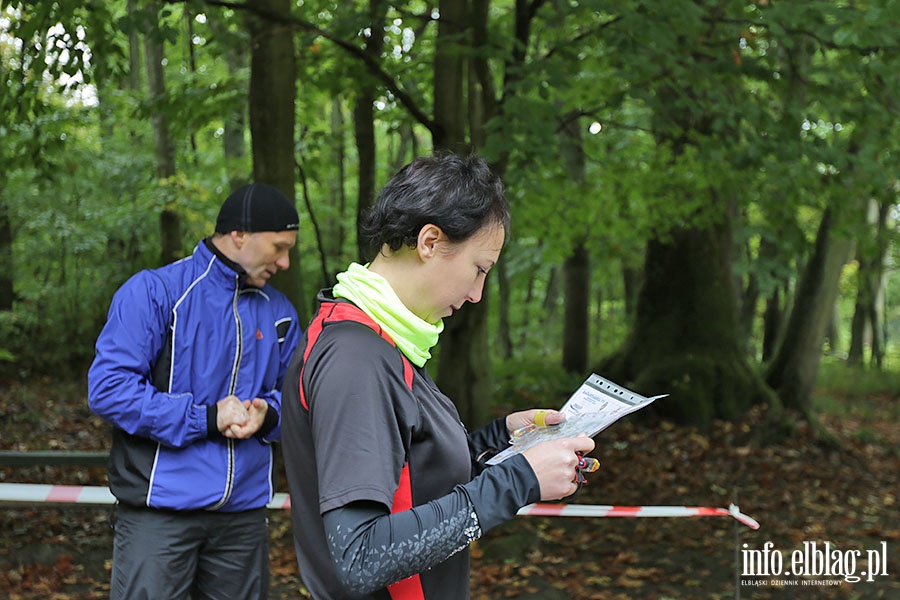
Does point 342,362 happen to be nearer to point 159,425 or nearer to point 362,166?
point 159,425

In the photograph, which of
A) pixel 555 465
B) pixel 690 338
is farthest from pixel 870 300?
pixel 555 465

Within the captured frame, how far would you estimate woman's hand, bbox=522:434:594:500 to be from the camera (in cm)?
171

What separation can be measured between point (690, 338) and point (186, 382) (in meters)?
8.73

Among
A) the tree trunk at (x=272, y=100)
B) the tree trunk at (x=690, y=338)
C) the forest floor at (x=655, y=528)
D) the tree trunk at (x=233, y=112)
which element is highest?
the tree trunk at (x=233, y=112)

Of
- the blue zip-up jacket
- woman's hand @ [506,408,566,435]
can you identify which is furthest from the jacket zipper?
woman's hand @ [506,408,566,435]

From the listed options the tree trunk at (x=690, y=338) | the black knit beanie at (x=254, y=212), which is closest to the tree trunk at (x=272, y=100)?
the black knit beanie at (x=254, y=212)

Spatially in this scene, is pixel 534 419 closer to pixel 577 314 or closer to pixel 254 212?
pixel 254 212

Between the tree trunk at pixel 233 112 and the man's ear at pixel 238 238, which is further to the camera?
the tree trunk at pixel 233 112

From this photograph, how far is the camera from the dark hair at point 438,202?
1805 millimetres

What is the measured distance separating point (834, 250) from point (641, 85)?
5219mm

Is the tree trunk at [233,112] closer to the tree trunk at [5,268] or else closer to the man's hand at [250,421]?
the tree trunk at [5,268]

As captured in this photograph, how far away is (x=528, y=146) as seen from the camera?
6.25 metres

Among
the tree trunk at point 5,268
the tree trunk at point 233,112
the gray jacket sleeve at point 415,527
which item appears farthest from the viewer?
the tree trunk at point 5,268

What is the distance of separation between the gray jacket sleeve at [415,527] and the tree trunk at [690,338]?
8.89 m
